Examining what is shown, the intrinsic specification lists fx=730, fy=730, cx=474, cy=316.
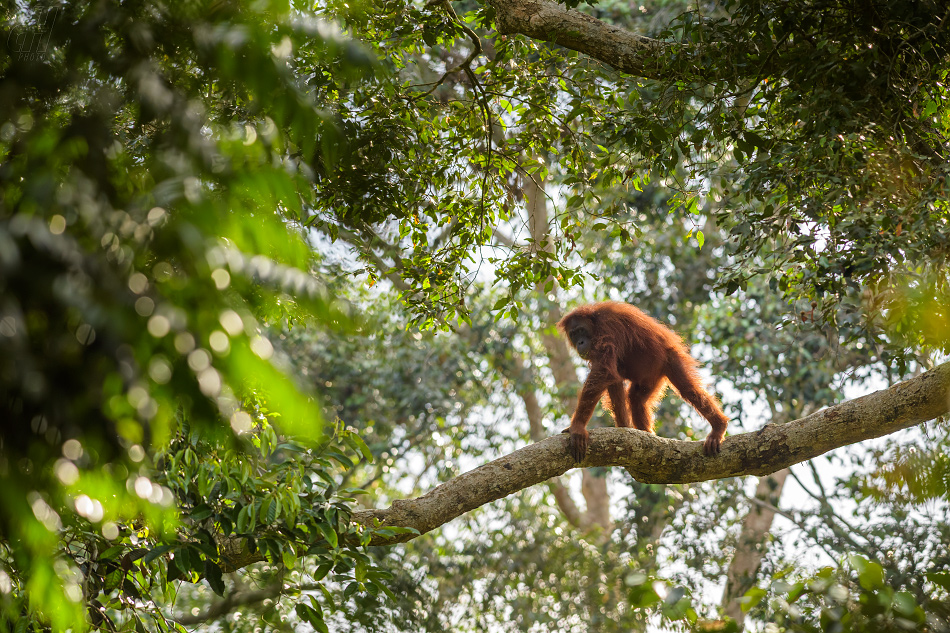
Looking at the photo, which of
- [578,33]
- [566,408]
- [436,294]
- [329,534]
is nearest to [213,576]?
[329,534]

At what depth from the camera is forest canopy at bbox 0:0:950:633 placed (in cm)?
112

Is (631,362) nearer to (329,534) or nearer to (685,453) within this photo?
(685,453)

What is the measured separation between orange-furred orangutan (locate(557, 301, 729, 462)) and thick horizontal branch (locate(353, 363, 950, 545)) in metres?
0.52

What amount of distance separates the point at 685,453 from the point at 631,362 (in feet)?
4.26

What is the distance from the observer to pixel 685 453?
4508 millimetres

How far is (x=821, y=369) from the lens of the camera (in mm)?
8594

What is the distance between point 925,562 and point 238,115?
698 centimetres

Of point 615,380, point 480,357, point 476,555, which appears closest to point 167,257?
point 615,380

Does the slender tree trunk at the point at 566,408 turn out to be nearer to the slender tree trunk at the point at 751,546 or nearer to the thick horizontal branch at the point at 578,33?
the slender tree trunk at the point at 751,546

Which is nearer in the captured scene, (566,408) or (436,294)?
(436,294)

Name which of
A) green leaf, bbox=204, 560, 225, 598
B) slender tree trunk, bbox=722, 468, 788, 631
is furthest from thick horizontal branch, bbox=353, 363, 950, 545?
slender tree trunk, bbox=722, 468, 788, 631

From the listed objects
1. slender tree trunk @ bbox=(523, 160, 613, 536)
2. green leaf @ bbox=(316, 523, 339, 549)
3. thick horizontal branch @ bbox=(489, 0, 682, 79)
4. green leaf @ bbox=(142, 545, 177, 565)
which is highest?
slender tree trunk @ bbox=(523, 160, 613, 536)

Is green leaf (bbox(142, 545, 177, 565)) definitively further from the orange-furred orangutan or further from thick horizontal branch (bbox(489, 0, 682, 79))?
thick horizontal branch (bbox(489, 0, 682, 79))

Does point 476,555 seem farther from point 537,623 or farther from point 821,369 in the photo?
point 821,369
